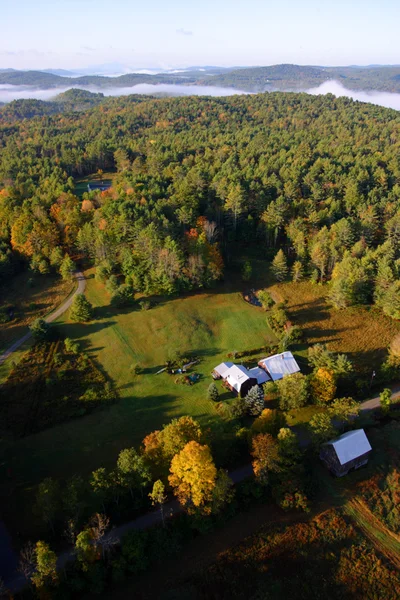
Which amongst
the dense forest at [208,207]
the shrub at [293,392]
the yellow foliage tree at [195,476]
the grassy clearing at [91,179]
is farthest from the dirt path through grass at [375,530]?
the grassy clearing at [91,179]

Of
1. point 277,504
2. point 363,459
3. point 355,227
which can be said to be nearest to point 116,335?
point 277,504

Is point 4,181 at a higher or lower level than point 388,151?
lower

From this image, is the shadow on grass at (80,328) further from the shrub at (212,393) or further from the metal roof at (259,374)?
the metal roof at (259,374)

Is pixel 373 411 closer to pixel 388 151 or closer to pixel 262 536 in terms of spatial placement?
pixel 262 536

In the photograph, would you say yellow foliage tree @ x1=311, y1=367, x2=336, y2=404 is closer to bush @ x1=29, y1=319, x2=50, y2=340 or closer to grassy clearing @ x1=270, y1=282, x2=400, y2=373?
grassy clearing @ x1=270, y1=282, x2=400, y2=373

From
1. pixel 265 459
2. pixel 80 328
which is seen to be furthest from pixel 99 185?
pixel 265 459

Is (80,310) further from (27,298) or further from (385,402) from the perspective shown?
(385,402)
